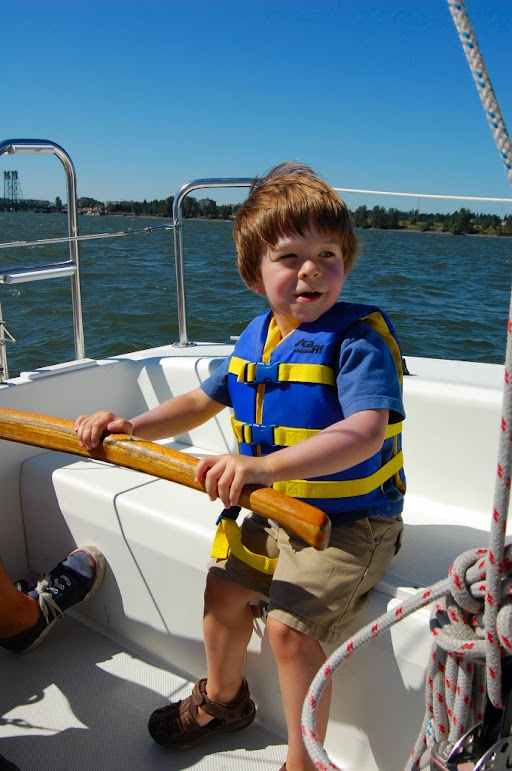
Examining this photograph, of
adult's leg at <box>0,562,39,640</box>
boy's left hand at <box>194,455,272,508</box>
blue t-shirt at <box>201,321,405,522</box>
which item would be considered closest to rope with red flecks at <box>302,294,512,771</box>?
boy's left hand at <box>194,455,272,508</box>

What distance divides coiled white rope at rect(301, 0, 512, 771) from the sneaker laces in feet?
3.37

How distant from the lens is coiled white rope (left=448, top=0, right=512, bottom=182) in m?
0.60

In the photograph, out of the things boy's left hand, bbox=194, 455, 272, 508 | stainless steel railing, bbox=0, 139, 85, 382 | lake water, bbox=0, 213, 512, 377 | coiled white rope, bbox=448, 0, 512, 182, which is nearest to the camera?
coiled white rope, bbox=448, 0, 512, 182

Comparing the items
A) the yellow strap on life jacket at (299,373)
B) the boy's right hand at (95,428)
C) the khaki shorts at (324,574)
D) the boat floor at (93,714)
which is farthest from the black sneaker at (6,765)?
the yellow strap on life jacket at (299,373)

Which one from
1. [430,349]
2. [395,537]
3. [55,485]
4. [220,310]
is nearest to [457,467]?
[395,537]

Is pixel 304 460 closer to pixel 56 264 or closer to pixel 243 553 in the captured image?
pixel 243 553

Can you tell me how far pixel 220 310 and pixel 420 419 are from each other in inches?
286

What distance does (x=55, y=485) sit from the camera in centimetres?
182

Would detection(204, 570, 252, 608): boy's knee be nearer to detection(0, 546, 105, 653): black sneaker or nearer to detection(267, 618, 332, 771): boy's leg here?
detection(267, 618, 332, 771): boy's leg

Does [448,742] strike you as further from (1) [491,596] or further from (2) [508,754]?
(1) [491,596]

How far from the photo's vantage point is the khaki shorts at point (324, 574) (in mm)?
1170

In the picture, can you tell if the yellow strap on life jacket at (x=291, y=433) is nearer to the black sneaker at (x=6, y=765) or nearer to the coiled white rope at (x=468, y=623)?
the coiled white rope at (x=468, y=623)

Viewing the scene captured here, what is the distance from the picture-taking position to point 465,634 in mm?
758

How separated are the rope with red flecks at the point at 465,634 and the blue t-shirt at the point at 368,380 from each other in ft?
1.37
